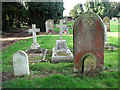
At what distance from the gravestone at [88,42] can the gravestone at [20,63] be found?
1934mm

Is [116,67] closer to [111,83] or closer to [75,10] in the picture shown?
[111,83]

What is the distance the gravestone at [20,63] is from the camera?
Answer: 4.43m

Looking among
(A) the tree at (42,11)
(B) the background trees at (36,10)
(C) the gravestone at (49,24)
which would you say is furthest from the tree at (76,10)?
(C) the gravestone at (49,24)

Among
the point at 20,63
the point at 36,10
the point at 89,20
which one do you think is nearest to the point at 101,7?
the point at 36,10

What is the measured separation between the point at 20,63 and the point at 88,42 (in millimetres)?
2695

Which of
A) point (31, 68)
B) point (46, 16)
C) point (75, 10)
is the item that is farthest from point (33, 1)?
point (75, 10)

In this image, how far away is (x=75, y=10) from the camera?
50.8m

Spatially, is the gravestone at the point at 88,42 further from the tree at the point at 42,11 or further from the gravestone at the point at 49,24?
the tree at the point at 42,11

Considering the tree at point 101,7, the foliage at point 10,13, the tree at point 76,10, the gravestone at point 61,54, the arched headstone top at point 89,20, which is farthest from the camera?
the tree at point 76,10

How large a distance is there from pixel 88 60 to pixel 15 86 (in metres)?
2.61

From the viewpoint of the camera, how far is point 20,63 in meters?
4.46

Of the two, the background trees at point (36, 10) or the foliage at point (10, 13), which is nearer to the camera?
the background trees at point (36, 10)

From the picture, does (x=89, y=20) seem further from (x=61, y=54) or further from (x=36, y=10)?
(x=36, y=10)

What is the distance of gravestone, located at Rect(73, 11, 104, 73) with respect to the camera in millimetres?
4406
